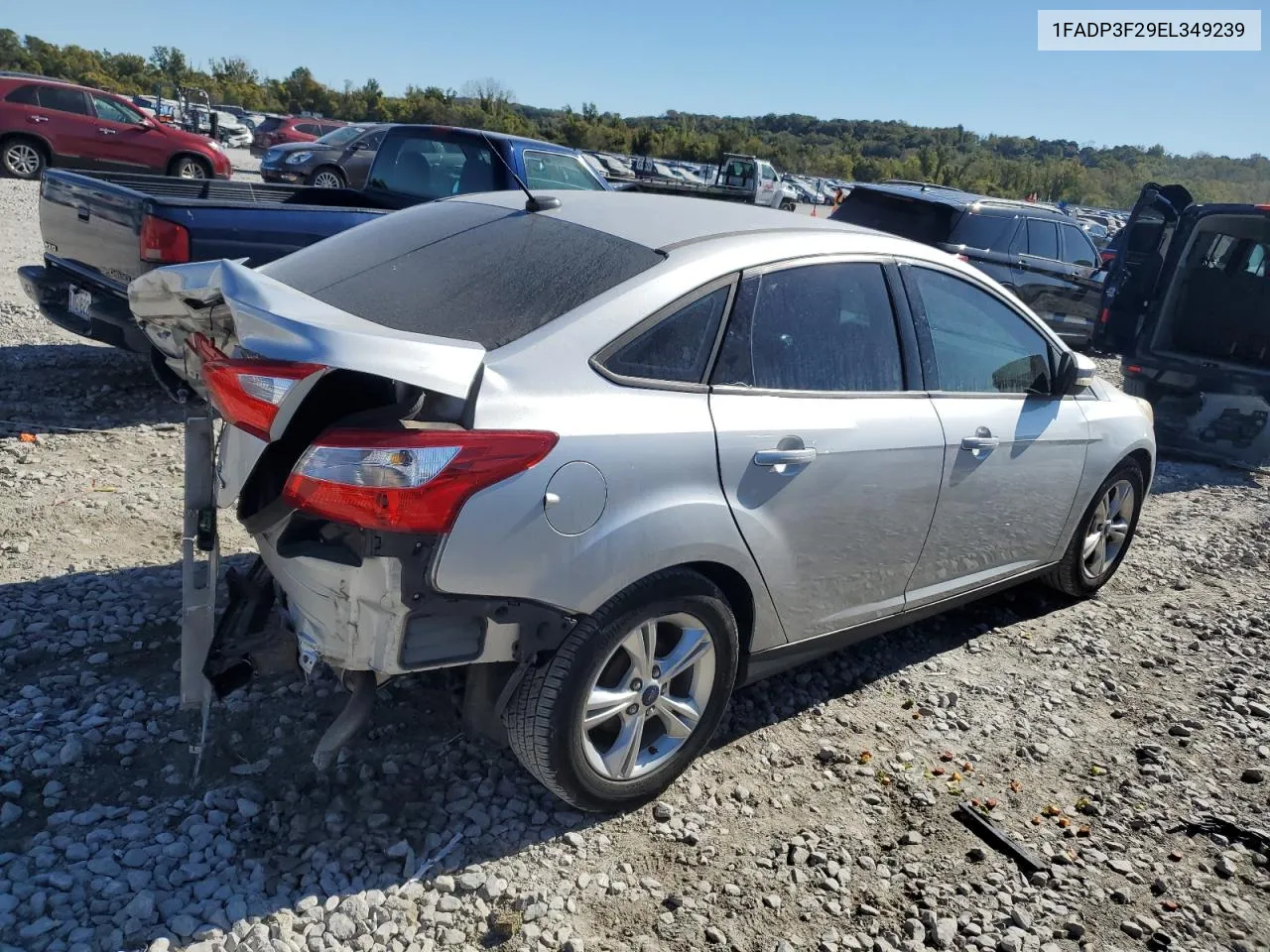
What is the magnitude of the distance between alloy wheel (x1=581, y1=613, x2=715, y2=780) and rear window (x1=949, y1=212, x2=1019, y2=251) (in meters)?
9.06

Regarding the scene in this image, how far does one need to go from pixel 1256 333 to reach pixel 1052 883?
291 inches

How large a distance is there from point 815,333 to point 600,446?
1085mm

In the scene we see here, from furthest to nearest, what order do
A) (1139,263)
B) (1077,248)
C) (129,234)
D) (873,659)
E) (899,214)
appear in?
(1077,248) → (899,214) → (1139,263) → (129,234) → (873,659)

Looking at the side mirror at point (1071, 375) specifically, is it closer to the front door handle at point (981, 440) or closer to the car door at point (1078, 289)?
the front door handle at point (981, 440)

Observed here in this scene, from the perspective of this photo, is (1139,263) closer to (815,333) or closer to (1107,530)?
(1107,530)

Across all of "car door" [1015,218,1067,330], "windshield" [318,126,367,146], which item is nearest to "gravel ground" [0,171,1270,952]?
"car door" [1015,218,1067,330]

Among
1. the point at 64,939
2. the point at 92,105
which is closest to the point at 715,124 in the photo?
the point at 92,105

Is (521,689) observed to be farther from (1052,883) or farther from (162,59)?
(162,59)

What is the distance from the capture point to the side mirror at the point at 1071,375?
442 centimetres

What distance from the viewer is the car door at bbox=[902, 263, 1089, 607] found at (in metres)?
3.83

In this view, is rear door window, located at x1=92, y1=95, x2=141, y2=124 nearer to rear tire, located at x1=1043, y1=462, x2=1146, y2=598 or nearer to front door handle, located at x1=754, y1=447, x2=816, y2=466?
rear tire, located at x1=1043, y1=462, x2=1146, y2=598

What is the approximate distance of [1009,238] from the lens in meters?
11.7

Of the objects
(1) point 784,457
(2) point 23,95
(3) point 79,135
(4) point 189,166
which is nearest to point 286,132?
(4) point 189,166

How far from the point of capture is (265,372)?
246 cm
